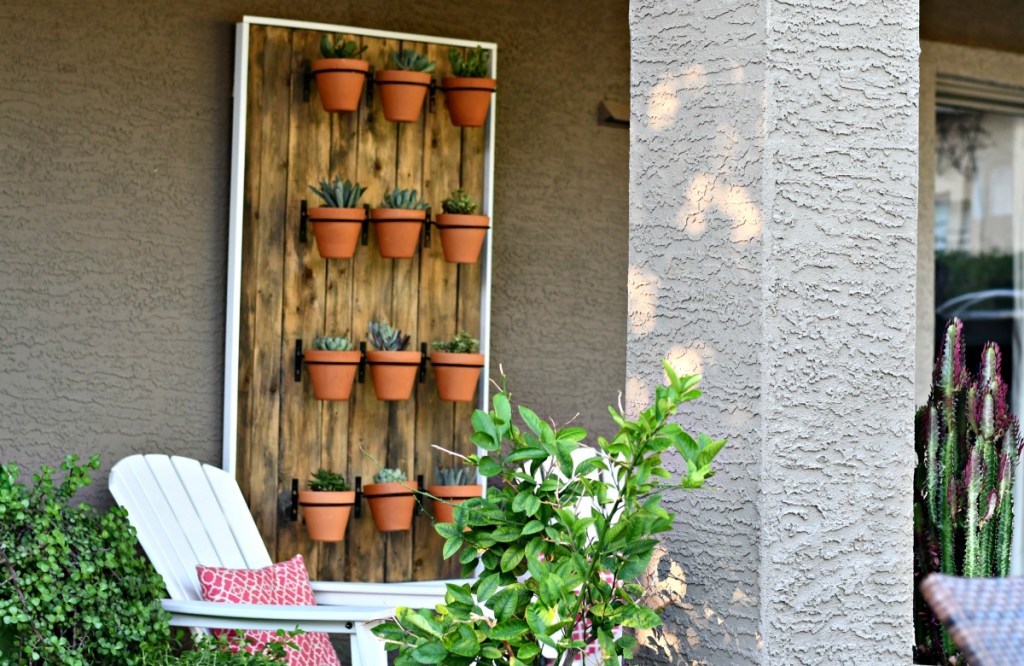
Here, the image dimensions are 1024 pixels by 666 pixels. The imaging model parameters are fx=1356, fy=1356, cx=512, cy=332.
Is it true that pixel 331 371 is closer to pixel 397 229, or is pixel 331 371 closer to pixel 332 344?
pixel 332 344

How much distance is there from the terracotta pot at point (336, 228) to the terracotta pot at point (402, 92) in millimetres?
348

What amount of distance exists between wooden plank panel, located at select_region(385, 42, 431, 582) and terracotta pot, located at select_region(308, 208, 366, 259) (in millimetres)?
244

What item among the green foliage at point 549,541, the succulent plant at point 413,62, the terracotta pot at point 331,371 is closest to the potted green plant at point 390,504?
the terracotta pot at point 331,371

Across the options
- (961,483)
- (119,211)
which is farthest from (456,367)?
(961,483)

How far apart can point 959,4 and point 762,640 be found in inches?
147

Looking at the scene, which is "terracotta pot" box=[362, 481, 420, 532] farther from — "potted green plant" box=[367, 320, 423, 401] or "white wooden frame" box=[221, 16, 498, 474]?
"white wooden frame" box=[221, 16, 498, 474]

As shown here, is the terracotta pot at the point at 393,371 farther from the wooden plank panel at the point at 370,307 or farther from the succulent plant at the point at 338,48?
the succulent plant at the point at 338,48

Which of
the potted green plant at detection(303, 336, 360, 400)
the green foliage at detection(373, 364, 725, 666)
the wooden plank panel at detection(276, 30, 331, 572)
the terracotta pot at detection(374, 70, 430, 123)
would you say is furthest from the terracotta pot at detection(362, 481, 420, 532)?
the green foliage at detection(373, 364, 725, 666)

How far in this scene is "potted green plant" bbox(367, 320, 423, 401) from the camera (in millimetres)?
4309

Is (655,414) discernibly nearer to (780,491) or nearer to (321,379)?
(780,491)

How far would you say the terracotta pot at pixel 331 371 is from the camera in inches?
166

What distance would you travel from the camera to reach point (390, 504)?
4309mm

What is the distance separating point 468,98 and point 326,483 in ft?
4.40

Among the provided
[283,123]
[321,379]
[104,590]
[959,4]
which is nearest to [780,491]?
[104,590]
